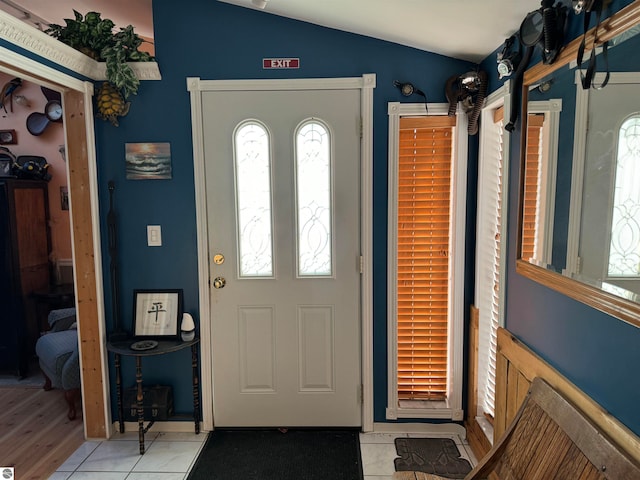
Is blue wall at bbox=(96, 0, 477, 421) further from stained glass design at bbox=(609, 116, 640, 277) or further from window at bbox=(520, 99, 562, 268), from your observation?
stained glass design at bbox=(609, 116, 640, 277)

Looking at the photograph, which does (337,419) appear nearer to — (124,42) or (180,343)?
(180,343)

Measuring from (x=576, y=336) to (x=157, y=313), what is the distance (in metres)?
2.18

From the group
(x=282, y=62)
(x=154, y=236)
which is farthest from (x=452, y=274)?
(x=154, y=236)

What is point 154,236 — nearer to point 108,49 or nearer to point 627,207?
point 108,49

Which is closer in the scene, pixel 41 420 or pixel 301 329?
pixel 301 329

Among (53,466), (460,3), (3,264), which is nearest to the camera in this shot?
(460,3)

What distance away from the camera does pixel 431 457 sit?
7.55ft

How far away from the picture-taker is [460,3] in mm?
1682

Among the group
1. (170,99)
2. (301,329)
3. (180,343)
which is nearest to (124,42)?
(170,99)

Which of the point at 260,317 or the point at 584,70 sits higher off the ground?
the point at 584,70

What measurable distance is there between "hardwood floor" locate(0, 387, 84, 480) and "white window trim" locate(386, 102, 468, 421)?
199 cm

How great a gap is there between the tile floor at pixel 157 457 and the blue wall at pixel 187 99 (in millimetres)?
252

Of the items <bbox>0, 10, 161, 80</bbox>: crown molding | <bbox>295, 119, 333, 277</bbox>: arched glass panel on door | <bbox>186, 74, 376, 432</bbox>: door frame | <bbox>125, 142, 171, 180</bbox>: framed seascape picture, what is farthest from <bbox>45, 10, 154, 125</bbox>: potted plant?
<bbox>295, 119, 333, 277</bbox>: arched glass panel on door

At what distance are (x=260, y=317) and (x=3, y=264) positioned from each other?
2.34m
